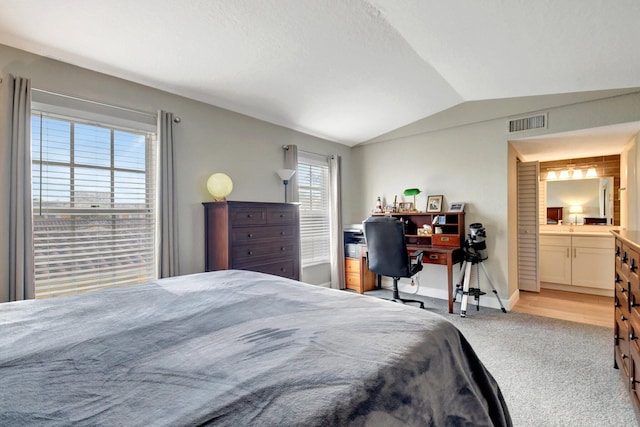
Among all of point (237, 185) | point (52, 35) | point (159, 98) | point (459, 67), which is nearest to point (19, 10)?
point (52, 35)

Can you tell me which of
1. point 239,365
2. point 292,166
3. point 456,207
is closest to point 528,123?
point 456,207

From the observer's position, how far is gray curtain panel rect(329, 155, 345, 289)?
4.70m

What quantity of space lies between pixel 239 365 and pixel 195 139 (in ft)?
9.24

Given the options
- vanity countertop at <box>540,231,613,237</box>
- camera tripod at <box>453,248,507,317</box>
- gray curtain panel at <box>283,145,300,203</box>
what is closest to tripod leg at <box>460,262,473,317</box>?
Result: camera tripod at <box>453,248,507,317</box>

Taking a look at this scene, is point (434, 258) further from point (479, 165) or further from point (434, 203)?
point (479, 165)

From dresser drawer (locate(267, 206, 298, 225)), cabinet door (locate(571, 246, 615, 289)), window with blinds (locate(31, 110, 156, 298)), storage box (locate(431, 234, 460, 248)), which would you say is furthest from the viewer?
cabinet door (locate(571, 246, 615, 289))

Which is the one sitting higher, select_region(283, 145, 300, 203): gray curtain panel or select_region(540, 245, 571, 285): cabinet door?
select_region(283, 145, 300, 203): gray curtain panel

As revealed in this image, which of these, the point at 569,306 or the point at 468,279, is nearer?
the point at 468,279

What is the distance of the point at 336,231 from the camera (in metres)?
4.70

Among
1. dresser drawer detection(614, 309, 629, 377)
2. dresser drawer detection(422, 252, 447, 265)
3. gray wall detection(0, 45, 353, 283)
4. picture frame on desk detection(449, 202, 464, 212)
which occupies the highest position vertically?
gray wall detection(0, 45, 353, 283)

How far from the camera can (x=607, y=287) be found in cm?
421

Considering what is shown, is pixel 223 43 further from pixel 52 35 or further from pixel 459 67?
pixel 459 67

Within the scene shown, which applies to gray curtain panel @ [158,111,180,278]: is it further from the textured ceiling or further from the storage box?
the storage box

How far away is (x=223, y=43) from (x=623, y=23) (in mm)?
2652
